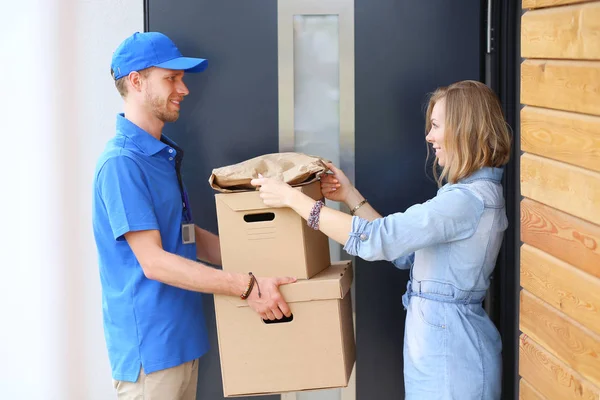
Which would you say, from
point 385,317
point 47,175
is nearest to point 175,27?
point 47,175

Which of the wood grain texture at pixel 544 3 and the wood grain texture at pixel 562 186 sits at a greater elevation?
the wood grain texture at pixel 544 3

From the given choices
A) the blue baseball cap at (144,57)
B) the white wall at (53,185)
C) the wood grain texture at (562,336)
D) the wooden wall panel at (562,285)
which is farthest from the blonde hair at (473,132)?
the white wall at (53,185)

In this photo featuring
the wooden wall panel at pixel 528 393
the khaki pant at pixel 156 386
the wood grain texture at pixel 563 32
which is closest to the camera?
the wood grain texture at pixel 563 32

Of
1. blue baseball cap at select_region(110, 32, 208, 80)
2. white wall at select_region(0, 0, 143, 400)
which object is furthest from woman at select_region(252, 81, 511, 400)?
white wall at select_region(0, 0, 143, 400)

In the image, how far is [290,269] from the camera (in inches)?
91.2

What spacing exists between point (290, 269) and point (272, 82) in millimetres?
817

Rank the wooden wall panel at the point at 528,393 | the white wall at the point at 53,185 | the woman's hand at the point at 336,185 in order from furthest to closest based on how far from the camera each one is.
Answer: the white wall at the point at 53,185 → the woman's hand at the point at 336,185 → the wooden wall panel at the point at 528,393

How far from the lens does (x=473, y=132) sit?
2.23 metres

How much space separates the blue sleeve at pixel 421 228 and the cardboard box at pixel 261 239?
190 millimetres

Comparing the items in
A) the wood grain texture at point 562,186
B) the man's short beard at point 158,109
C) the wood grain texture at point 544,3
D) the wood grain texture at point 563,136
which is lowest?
A: the wood grain texture at point 562,186

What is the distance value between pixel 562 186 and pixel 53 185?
6.77ft

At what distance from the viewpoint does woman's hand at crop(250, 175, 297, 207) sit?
2.22 m

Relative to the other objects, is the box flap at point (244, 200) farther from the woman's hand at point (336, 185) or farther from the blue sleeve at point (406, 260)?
the blue sleeve at point (406, 260)

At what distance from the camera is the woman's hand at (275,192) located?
7.28 feet
